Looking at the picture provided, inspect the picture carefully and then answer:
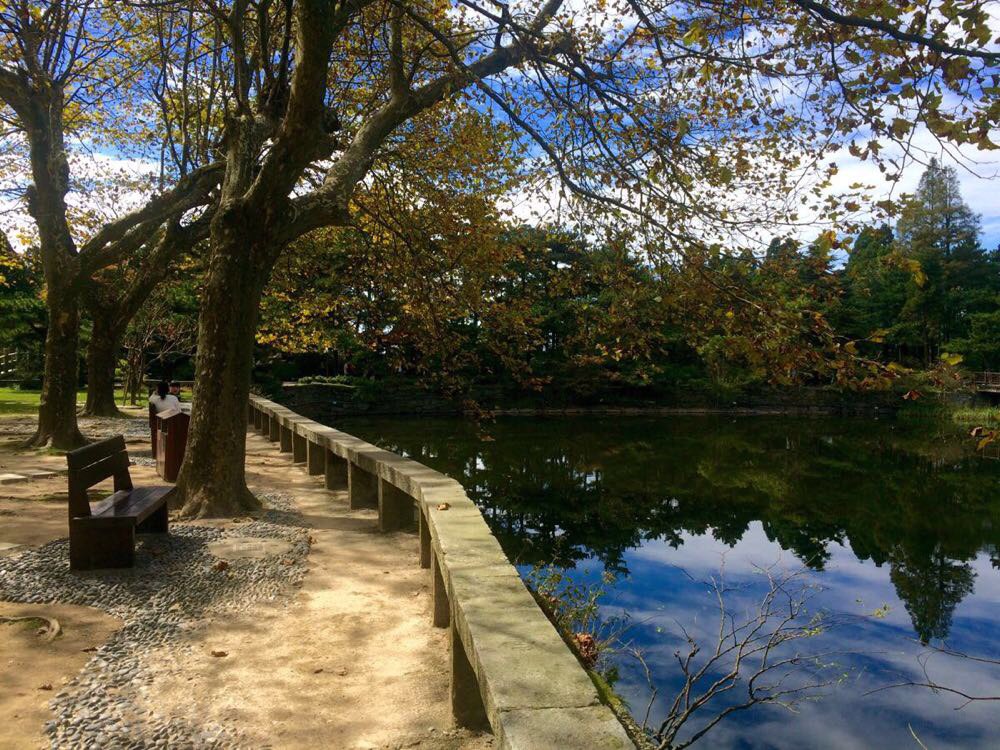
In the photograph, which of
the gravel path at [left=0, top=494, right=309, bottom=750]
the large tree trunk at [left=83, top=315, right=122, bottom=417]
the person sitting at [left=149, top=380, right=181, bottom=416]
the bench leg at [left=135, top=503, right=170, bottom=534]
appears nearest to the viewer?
the gravel path at [left=0, top=494, right=309, bottom=750]

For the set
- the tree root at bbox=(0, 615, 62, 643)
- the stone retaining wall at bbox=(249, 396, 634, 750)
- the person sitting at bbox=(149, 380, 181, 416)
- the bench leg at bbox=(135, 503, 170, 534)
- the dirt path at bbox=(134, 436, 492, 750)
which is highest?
the person sitting at bbox=(149, 380, 181, 416)

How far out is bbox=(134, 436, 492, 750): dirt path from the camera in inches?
130

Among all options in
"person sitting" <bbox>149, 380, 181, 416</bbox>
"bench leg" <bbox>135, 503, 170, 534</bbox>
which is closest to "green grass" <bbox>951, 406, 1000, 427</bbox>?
"person sitting" <bbox>149, 380, 181, 416</bbox>

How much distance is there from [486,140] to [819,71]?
7.34m

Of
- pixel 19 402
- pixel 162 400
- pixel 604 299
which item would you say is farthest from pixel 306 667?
pixel 19 402

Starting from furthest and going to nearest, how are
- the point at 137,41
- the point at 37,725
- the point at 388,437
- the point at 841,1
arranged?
the point at 388,437, the point at 137,41, the point at 841,1, the point at 37,725

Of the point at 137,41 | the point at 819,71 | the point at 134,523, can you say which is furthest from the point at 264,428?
the point at 819,71

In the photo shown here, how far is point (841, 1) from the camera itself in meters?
5.21

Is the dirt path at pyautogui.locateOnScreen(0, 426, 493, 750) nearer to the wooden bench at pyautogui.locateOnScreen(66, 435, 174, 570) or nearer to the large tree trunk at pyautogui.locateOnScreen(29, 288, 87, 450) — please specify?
the wooden bench at pyautogui.locateOnScreen(66, 435, 174, 570)

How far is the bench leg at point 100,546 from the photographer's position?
522 cm

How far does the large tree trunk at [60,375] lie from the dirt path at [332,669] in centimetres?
846

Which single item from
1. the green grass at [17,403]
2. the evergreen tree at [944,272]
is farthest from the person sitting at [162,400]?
the evergreen tree at [944,272]

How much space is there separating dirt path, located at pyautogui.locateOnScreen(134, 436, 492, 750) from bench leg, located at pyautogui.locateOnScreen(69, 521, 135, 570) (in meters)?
1.32

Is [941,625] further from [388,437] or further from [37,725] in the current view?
[388,437]
